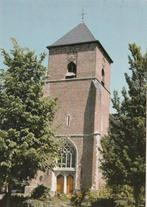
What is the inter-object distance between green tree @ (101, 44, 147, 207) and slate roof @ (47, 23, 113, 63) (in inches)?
850

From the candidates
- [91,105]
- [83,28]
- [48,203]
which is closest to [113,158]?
[48,203]

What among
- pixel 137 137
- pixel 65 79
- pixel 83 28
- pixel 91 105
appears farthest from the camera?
pixel 83 28

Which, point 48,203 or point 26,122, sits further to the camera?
point 48,203

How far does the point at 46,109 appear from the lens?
24.4 metres

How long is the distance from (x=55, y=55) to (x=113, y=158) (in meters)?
24.6

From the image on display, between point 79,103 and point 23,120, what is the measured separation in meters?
16.5

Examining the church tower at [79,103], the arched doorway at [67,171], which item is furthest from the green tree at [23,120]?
the arched doorway at [67,171]

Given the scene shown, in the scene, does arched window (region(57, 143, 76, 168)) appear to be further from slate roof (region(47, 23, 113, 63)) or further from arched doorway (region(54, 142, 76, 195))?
slate roof (region(47, 23, 113, 63))

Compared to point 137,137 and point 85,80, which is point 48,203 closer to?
point 137,137

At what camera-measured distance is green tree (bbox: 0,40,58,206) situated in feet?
75.2

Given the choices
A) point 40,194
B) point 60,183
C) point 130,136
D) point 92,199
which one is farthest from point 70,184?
point 130,136

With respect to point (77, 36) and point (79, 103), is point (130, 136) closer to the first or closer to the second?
point (79, 103)

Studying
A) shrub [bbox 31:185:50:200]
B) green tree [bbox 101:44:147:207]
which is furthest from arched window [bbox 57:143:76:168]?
green tree [bbox 101:44:147:207]

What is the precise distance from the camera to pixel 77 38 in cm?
4334
